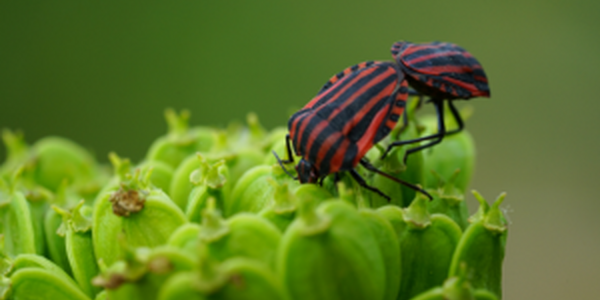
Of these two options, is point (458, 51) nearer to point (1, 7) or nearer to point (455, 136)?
point (455, 136)

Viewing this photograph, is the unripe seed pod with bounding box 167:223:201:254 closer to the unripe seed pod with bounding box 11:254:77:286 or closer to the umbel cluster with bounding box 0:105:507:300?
the umbel cluster with bounding box 0:105:507:300

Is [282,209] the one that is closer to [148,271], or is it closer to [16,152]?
[148,271]

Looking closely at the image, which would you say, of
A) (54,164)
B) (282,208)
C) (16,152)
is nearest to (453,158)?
(282,208)

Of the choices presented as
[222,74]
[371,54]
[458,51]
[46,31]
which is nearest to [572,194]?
[371,54]

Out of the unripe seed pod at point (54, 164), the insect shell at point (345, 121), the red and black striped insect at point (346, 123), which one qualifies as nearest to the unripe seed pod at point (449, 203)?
the red and black striped insect at point (346, 123)

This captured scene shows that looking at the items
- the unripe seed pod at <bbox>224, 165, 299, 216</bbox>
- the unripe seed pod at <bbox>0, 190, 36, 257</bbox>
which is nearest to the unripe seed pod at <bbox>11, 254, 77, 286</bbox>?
the unripe seed pod at <bbox>0, 190, 36, 257</bbox>

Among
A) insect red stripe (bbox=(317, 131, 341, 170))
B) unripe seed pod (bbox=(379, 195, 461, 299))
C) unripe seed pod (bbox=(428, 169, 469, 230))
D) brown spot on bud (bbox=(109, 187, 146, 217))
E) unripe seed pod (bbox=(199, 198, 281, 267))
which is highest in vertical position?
brown spot on bud (bbox=(109, 187, 146, 217))
